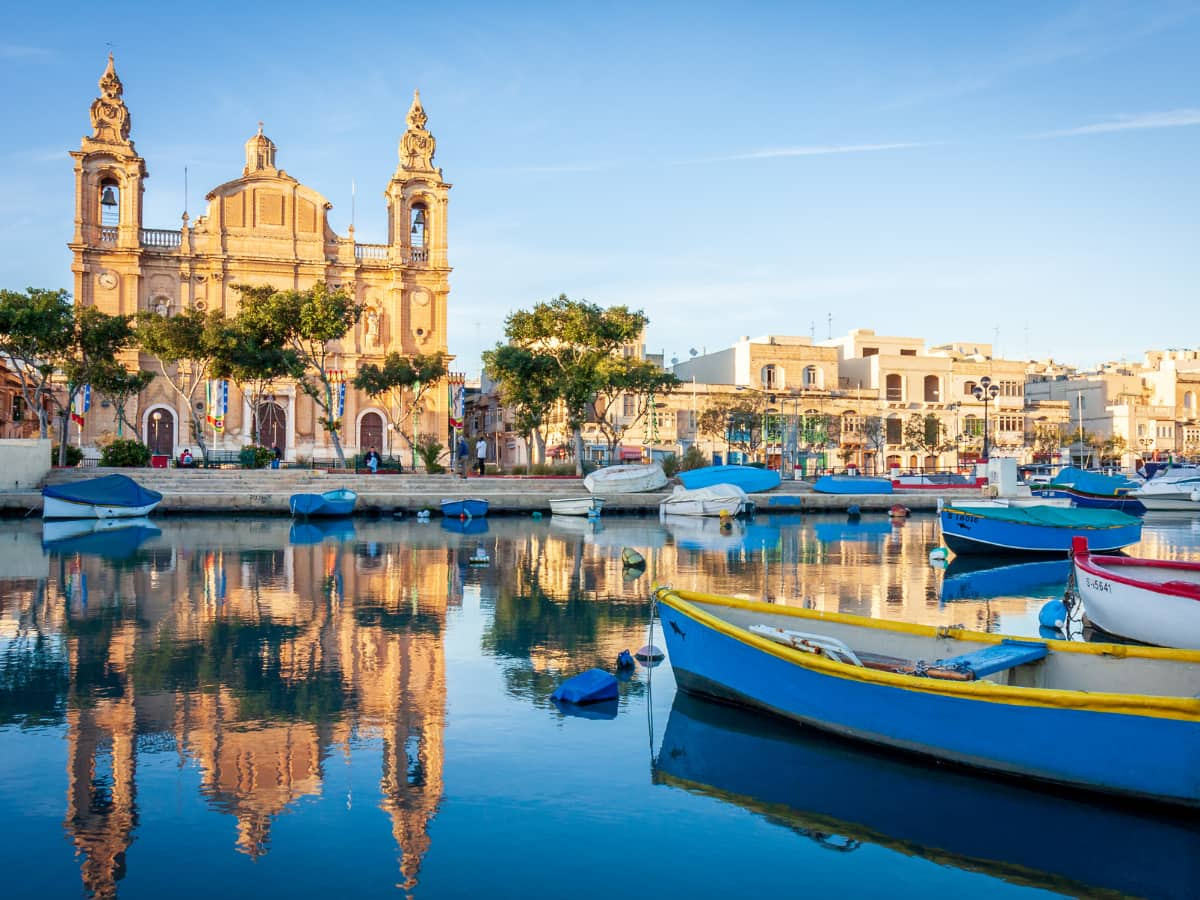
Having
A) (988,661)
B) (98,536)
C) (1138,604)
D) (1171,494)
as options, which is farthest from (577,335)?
(988,661)

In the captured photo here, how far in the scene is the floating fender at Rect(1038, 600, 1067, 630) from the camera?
15.5m

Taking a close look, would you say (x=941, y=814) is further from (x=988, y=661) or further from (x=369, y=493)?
Answer: (x=369, y=493)

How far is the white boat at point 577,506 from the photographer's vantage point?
40594mm

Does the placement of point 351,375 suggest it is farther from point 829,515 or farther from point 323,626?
point 323,626

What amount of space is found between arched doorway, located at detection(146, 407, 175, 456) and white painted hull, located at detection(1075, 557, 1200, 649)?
161 ft

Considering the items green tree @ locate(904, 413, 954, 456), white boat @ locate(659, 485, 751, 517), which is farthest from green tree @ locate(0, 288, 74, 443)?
green tree @ locate(904, 413, 954, 456)

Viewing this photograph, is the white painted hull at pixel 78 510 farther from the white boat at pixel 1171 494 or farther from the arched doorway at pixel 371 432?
the white boat at pixel 1171 494

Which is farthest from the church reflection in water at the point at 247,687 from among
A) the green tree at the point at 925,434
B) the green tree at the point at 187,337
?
the green tree at the point at 925,434

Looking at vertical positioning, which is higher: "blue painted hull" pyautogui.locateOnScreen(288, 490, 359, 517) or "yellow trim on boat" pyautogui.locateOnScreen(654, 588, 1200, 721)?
"yellow trim on boat" pyautogui.locateOnScreen(654, 588, 1200, 721)

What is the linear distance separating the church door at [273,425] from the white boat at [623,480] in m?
20.1

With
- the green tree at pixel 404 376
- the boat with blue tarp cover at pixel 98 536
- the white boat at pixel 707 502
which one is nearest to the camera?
the boat with blue tarp cover at pixel 98 536

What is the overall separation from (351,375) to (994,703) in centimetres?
5132

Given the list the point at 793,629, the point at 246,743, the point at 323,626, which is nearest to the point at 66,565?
the point at 323,626

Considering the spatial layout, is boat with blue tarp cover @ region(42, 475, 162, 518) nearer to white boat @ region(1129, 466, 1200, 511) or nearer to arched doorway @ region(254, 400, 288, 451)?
arched doorway @ region(254, 400, 288, 451)
